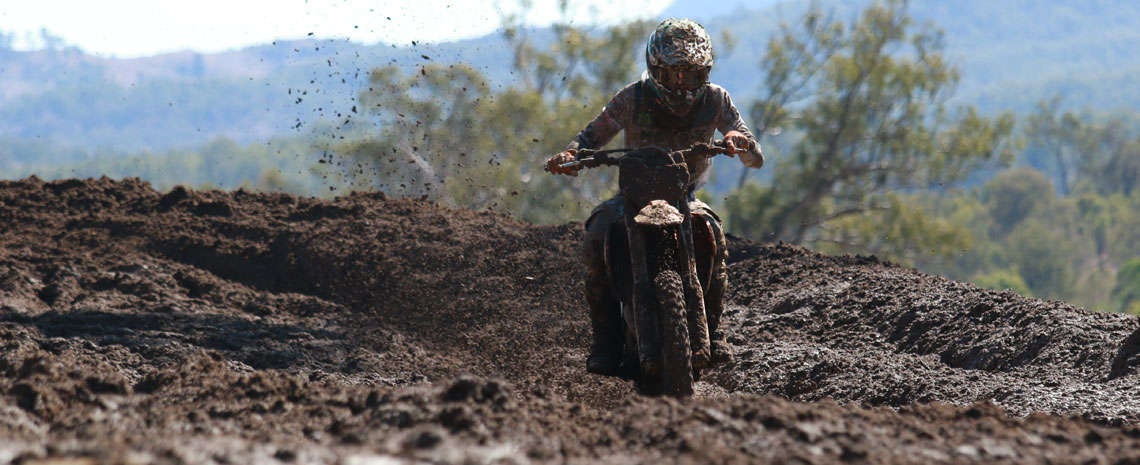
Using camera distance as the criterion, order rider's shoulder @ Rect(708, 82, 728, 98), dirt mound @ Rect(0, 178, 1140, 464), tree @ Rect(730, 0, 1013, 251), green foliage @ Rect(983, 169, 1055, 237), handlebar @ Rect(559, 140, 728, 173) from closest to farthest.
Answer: dirt mound @ Rect(0, 178, 1140, 464)
handlebar @ Rect(559, 140, 728, 173)
rider's shoulder @ Rect(708, 82, 728, 98)
tree @ Rect(730, 0, 1013, 251)
green foliage @ Rect(983, 169, 1055, 237)

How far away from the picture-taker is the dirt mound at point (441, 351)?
4.11 metres

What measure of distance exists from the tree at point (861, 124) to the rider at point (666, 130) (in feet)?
91.0

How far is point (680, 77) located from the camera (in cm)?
639

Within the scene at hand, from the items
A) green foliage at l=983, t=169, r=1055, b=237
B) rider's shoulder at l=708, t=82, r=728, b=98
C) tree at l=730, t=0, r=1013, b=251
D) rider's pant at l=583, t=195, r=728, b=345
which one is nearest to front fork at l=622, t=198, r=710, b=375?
rider's pant at l=583, t=195, r=728, b=345

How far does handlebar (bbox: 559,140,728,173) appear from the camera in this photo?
6.02 metres

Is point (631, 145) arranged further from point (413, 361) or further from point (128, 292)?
point (128, 292)

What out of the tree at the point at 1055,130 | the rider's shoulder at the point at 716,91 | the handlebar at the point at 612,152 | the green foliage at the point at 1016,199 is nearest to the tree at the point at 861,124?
the rider's shoulder at the point at 716,91

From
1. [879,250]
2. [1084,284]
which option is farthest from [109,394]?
[1084,284]

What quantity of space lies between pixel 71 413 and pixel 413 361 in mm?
3206

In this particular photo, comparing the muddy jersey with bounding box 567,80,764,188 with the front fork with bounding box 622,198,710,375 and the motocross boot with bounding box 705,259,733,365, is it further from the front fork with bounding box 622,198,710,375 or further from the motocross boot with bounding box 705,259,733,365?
the front fork with bounding box 622,198,710,375

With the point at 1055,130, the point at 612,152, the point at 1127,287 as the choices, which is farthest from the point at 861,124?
the point at 1055,130

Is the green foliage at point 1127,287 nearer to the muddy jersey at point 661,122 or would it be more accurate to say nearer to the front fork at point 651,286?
the muddy jersey at point 661,122

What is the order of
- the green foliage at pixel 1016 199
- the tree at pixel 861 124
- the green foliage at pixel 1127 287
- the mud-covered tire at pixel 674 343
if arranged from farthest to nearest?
the green foliage at pixel 1016 199, the green foliage at pixel 1127 287, the tree at pixel 861 124, the mud-covered tire at pixel 674 343

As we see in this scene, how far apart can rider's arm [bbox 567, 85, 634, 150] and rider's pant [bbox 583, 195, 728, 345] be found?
512mm
